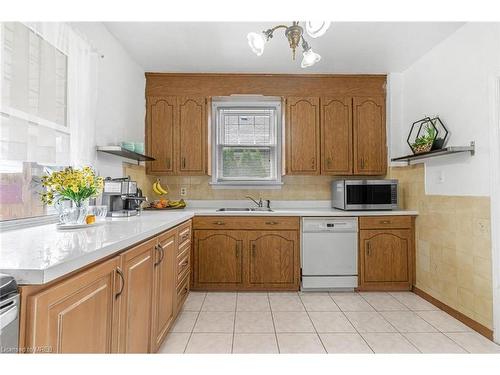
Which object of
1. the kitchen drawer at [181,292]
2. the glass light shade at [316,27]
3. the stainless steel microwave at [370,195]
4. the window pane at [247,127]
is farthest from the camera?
the window pane at [247,127]

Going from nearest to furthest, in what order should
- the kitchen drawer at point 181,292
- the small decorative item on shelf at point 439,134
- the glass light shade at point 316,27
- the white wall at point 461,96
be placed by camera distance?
the glass light shade at point 316,27 → the white wall at point 461,96 → the kitchen drawer at point 181,292 → the small decorative item on shelf at point 439,134

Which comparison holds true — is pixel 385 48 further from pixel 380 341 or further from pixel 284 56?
pixel 380 341

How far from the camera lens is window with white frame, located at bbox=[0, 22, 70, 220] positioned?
1413 millimetres

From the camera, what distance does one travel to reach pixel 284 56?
2998 millimetres

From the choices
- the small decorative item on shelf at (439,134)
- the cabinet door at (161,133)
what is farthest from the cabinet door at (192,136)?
the small decorative item on shelf at (439,134)

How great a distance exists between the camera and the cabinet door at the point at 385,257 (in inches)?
121

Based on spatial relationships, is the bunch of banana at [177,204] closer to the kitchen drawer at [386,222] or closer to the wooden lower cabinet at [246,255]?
the wooden lower cabinet at [246,255]

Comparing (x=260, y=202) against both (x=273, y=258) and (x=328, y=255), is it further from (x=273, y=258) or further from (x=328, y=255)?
(x=328, y=255)

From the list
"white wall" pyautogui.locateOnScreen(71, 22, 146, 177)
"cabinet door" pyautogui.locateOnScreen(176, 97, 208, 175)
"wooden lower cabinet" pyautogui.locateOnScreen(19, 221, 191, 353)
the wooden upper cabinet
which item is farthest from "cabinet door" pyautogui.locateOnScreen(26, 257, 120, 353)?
the wooden upper cabinet

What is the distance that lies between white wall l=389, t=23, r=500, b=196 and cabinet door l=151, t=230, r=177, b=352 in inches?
96.5

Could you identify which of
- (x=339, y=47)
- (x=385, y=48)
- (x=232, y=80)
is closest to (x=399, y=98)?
(x=385, y=48)

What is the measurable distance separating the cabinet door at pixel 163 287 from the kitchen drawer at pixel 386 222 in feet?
6.96

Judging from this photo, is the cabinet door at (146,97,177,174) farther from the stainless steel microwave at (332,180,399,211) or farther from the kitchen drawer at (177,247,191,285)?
the stainless steel microwave at (332,180,399,211)

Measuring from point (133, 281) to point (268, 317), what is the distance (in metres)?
1.49
